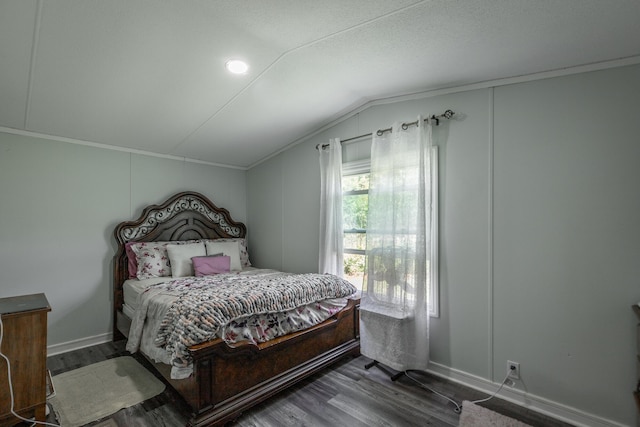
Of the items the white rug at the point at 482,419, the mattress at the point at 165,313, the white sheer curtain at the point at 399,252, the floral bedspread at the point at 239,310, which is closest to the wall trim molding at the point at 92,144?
the mattress at the point at 165,313

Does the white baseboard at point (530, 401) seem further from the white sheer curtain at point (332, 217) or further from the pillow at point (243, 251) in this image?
the pillow at point (243, 251)

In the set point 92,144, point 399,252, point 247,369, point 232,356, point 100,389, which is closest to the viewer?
point 232,356

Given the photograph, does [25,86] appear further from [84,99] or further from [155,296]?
[155,296]

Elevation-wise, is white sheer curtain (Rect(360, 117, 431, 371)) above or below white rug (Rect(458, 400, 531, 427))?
above

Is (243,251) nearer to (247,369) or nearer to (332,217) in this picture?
(332,217)

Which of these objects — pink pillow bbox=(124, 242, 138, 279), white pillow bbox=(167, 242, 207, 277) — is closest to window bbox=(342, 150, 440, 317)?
white pillow bbox=(167, 242, 207, 277)

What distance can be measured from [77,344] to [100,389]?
3.82ft

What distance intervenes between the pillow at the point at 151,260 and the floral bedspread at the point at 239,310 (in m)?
0.56

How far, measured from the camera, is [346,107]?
3.21 metres

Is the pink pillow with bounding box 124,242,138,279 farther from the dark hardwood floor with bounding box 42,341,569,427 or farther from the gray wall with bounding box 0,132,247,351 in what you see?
the dark hardwood floor with bounding box 42,341,569,427

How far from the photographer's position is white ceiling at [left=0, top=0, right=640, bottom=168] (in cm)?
164

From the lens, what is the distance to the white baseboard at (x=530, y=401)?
1956 millimetres

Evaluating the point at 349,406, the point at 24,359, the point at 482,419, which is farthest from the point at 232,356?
the point at 482,419

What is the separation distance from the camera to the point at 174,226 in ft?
12.7
